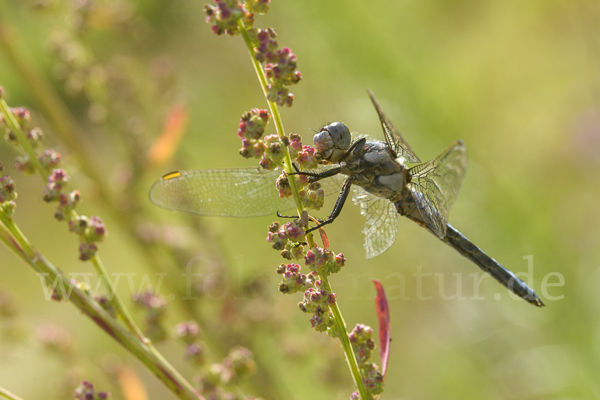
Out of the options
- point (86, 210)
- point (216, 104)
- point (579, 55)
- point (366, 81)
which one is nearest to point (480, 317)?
point (366, 81)

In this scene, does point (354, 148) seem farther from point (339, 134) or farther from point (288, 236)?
point (288, 236)

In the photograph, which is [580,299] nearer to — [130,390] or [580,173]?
[580,173]

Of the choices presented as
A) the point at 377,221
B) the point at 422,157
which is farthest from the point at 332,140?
the point at 422,157

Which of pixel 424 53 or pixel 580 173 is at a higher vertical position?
pixel 424 53

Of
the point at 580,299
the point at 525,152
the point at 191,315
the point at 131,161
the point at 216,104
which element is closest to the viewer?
the point at 191,315

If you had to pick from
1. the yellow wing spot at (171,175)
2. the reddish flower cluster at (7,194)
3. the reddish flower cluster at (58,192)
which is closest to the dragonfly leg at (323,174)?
the yellow wing spot at (171,175)

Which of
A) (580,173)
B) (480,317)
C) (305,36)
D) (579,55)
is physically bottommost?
(480,317)
